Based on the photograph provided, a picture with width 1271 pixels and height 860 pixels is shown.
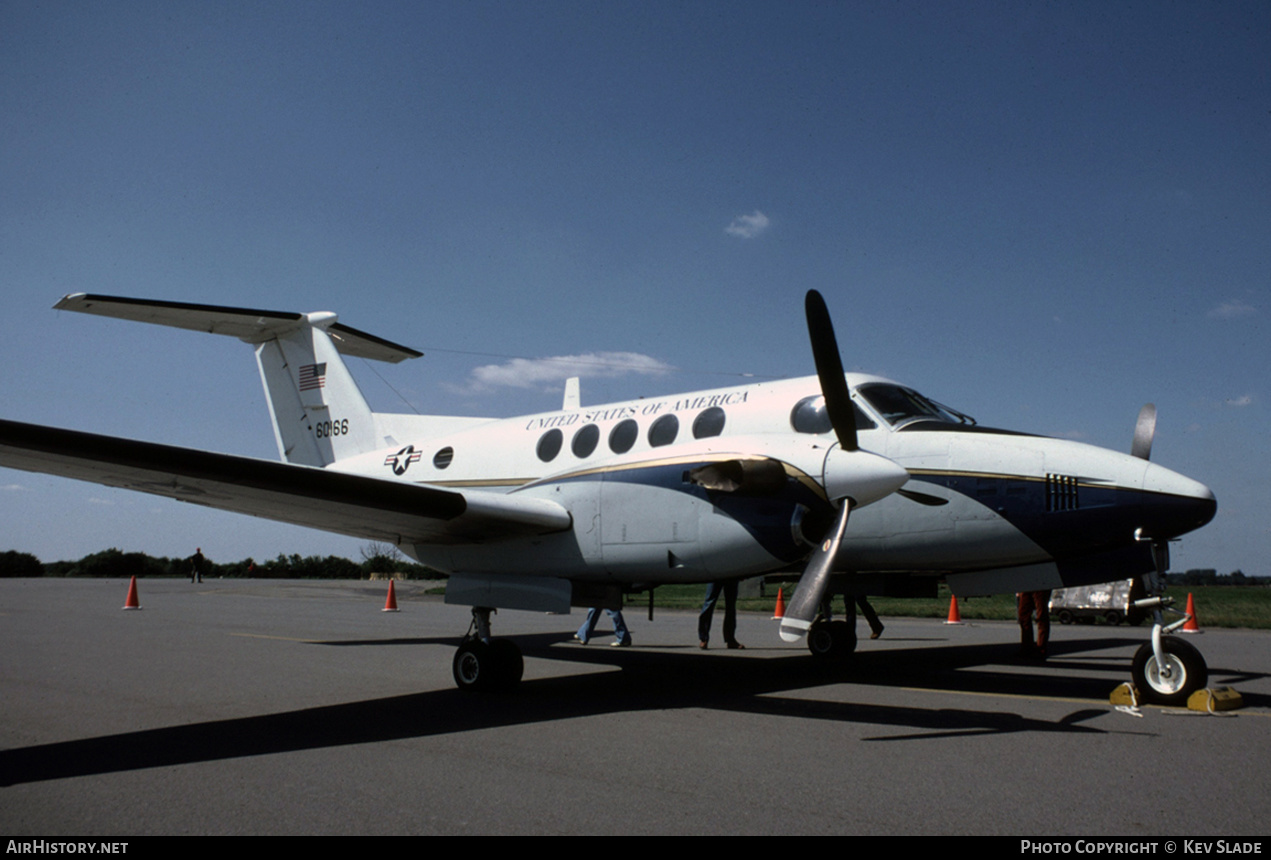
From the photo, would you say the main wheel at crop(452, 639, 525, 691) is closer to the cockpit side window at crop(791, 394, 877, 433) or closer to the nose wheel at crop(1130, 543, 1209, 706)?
the cockpit side window at crop(791, 394, 877, 433)

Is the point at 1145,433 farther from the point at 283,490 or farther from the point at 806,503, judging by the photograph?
the point at 283,490

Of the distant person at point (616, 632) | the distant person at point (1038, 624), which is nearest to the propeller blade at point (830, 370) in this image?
the distant person at point (1038, 624)

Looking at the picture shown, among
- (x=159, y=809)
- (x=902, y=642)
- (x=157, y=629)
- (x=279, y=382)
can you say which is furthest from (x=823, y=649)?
(x=157, y=629)

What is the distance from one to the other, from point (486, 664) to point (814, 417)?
4.10 meters

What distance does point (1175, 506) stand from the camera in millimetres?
6863

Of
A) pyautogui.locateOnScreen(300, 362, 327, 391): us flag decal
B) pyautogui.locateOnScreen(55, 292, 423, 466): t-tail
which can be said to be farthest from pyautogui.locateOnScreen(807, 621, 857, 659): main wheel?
pyautogui.locateOnScreen(300, 362, 327, 391): us flag decal

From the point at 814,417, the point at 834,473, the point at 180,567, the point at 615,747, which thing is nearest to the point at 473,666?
the point at 615,747

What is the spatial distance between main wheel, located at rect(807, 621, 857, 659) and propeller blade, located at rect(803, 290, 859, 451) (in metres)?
5.17

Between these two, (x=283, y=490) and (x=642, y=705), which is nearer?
(x=283, y=490)

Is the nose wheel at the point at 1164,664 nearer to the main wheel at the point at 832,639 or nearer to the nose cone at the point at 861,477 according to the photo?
the nose cone at the point at 861,477

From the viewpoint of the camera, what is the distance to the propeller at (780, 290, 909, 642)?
6.46m

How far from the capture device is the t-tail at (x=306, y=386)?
13023 millimetres

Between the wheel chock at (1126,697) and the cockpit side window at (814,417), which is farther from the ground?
the cockpit side window at (814,417)

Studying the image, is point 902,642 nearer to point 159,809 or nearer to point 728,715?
point 728,715
